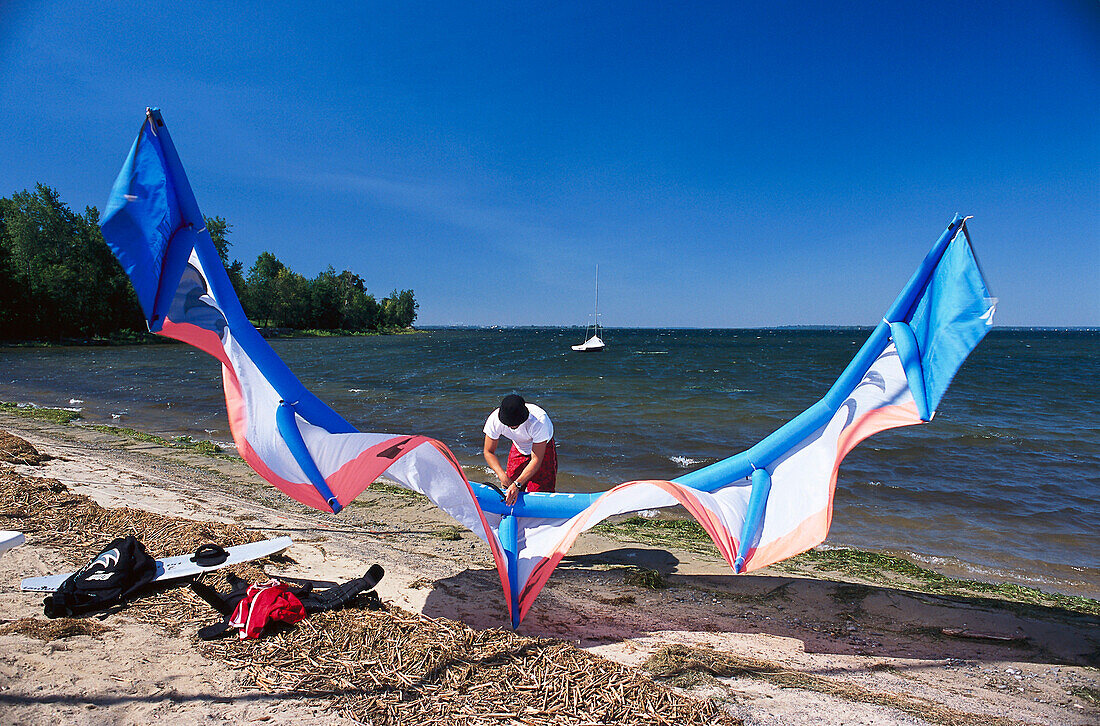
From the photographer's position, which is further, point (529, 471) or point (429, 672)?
point (529, 471)

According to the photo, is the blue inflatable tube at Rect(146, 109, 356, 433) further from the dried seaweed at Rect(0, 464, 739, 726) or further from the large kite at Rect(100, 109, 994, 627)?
the dried seaweed at Rect(0, 464, 739, 726)

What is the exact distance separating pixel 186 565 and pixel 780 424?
14865 millimetres

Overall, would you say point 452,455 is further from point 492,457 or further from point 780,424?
point 780,424

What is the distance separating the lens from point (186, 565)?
3.56m

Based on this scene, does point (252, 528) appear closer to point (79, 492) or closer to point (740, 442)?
point (79, 492)

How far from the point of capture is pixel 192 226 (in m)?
3.44

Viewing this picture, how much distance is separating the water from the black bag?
6.05 meters

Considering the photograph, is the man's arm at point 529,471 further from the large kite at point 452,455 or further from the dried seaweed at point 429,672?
the dried seaweed at point 429,672

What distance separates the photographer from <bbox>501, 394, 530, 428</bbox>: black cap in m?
4.10

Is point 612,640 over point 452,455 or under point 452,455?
under

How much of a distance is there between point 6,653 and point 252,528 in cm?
259

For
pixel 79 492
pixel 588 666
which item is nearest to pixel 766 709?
pixel 588 666

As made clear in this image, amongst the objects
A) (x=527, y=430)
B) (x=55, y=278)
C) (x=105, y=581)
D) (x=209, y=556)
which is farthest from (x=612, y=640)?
(x=55, y=278)

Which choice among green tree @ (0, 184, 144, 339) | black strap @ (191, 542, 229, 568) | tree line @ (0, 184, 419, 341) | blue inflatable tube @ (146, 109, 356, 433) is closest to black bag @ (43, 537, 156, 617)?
black strap @ (191, 542, 229, 568)
